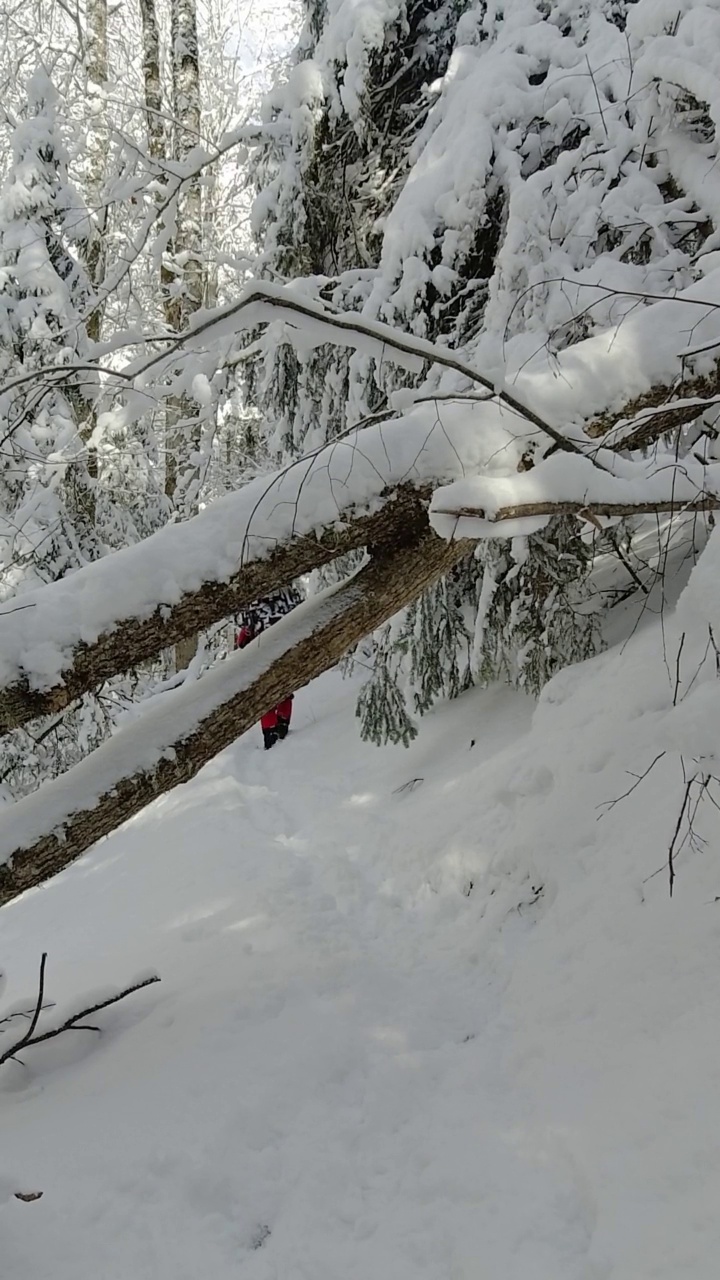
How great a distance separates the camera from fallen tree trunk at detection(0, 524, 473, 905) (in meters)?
2.93

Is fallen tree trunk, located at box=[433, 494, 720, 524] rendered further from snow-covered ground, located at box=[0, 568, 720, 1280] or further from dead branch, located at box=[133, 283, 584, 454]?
snow-covered ground, located at box=[0, 568, 720, 1280]

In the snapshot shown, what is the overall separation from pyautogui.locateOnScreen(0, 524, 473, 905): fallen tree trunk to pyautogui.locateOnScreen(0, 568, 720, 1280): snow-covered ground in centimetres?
101

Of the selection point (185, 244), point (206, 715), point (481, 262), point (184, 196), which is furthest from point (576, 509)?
point (185, 244)

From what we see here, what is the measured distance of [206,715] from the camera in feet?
10.1

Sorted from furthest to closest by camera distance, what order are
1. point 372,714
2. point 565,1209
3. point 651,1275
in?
point 372,714, point 565,1209, point 651,1275

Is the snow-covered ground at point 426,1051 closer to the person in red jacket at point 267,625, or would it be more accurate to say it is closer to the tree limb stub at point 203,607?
the tree limb stub at point 203,607

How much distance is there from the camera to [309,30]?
5754 mm

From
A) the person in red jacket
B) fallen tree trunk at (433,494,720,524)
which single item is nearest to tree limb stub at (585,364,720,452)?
fallen tree trunk at (433,494,720,524)

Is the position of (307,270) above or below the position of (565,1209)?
above

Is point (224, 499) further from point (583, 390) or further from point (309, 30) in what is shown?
point (309, 30)

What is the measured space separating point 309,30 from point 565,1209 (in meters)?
7.11

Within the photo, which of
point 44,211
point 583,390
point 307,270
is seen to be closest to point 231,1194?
point 583,390

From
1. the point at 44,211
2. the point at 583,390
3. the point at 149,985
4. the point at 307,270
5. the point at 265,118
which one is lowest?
the point at 149,985

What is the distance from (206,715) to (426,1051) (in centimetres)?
168
